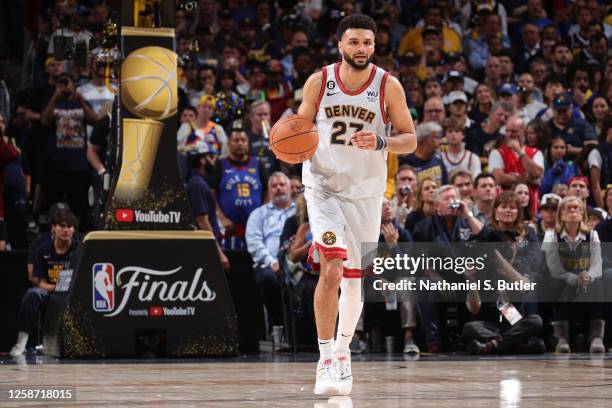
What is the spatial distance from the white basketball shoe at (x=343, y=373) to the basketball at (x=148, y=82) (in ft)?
12.4

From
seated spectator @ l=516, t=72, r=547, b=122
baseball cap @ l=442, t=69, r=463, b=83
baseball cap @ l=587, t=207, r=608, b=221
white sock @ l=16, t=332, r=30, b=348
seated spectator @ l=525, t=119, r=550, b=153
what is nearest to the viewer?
white sock @ l=16, t=332, r=30, b=348

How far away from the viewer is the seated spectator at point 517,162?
1397 centimetres

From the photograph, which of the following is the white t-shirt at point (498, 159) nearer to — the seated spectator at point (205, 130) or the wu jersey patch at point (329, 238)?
the seated spectator at point (205, 130)

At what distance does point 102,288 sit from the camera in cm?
1038

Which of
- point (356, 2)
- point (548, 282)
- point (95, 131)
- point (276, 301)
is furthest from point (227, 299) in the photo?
point (356, 2)

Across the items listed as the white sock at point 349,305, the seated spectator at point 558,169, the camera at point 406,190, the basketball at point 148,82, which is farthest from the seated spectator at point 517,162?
the white sock at point 349,305

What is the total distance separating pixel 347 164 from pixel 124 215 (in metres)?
3.45

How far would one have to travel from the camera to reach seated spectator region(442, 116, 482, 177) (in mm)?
14195

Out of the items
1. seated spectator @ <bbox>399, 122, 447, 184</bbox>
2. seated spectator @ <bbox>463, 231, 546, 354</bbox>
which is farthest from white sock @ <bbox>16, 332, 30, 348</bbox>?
seated spectator @ <bbox>399, 122, 447, 184</bbox>

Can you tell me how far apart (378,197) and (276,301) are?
15.0 ft

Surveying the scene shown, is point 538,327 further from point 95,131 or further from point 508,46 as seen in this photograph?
point 508,46

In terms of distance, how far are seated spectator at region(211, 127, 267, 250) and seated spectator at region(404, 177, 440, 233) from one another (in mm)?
1879

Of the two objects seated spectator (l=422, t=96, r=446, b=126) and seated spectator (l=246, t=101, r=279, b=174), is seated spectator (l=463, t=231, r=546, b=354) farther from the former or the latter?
seated spectator (l=246, t=101, r=279, b=174)

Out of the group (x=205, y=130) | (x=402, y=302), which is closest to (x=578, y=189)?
(x=402, y=302)
